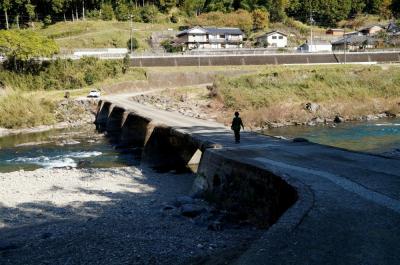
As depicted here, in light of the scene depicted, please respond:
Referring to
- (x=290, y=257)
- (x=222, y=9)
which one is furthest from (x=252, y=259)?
(x=222, y=9)

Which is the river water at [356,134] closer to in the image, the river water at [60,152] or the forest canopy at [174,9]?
the river water at [60,152]

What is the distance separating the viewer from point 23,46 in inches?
2087

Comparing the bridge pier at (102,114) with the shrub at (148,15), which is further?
the shrub at (148,15)

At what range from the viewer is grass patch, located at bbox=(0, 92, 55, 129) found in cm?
4097

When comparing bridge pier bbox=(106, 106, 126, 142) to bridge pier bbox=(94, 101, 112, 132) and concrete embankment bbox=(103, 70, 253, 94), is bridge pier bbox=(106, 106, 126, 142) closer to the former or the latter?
bridge pier bbox=(94, 101, 112, 132)

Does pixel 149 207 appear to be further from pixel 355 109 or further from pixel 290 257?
pixel 355 109

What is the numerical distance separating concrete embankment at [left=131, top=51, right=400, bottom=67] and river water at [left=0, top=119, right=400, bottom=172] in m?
23.8

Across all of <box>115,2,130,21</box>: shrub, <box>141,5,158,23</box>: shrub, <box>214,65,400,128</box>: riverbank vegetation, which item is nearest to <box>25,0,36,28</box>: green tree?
<box>115,2,130,21</box>: shrub

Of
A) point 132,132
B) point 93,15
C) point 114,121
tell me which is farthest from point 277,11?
point 132,132

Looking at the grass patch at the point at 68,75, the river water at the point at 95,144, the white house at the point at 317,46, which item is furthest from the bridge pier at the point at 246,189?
the white house at the point at 317,46

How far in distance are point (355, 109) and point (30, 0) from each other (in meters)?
70.5

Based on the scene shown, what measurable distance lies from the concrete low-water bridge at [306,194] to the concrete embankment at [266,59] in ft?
129

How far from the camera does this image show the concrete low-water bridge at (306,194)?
767cm

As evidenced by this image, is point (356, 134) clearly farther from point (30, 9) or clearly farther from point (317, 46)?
point (30, 9)
